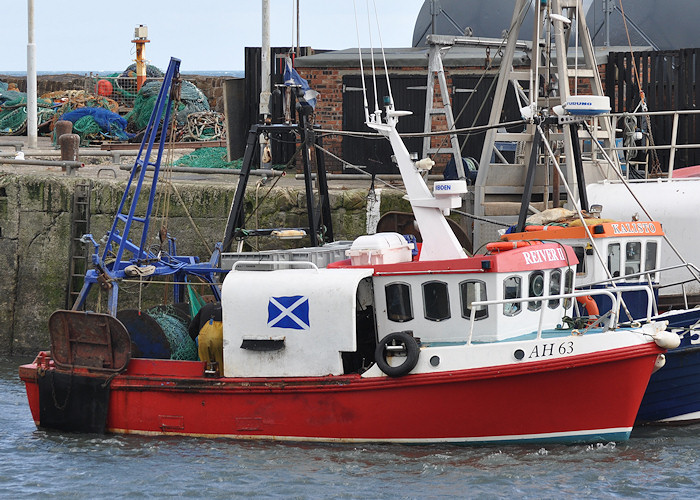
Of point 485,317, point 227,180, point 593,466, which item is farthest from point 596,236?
point 227,180

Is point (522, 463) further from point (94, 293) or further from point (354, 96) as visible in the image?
point (354, 96)

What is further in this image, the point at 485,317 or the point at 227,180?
the point at 227,180

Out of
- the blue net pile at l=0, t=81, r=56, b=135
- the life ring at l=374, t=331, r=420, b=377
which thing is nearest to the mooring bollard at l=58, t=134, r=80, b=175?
the life ring at l=374, t=331, r=420, b=377

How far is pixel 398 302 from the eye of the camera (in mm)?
12117

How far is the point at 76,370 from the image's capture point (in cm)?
1306

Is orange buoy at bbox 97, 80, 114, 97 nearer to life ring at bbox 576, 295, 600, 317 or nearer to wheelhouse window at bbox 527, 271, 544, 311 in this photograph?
life ring at bbox 576, 295, 600, 317

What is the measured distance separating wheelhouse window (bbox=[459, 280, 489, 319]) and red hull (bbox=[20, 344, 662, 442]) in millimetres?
698

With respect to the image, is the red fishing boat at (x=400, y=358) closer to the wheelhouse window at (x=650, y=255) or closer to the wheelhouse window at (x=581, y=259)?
the wheelhouse window at (x=581, y=259)

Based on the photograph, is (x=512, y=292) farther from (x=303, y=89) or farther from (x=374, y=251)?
(x=303, y=89)

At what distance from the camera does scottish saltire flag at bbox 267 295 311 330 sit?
1195 centimetres

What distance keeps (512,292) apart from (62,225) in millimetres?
8969

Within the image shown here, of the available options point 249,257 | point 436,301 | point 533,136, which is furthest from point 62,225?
point 436,301

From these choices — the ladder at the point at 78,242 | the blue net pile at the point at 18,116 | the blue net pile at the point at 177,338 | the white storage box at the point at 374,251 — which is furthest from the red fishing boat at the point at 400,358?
the blue net pile at the point at 18,116

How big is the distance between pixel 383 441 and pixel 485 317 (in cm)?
172
